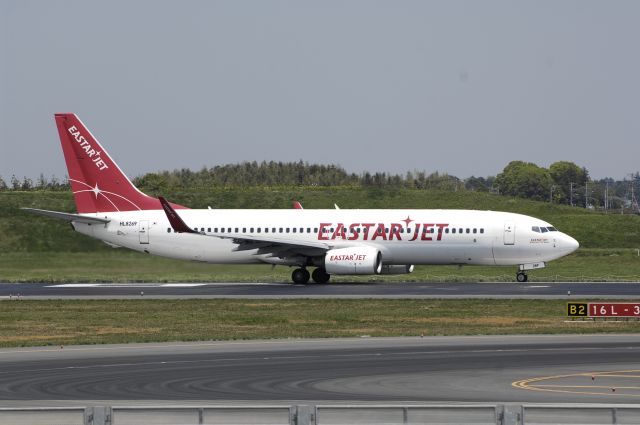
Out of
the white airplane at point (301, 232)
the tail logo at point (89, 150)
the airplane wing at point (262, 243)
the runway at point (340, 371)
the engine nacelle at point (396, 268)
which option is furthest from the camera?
the tail logo at point (89, 150)

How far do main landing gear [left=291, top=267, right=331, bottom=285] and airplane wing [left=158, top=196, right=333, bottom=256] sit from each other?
1344 mm

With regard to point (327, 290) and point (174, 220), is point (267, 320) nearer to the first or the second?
point (327, 290)

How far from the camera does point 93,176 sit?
6981 centimetres

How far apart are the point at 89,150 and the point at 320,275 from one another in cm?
1591

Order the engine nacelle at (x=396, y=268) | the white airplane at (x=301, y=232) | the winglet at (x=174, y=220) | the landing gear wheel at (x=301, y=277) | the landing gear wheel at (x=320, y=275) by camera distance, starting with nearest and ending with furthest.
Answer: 1. the winglet at (x=174, y=220)
2. the white airplane at (x=301, y=232)
3. the landing gear wheel at (x=301, y=277)
4. the landing gear wheel at (x=320, y=275)
5. the engine nacelle at (x=396, y=268)

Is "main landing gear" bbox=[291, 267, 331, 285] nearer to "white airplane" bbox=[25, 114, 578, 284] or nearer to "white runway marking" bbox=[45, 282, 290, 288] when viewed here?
"white airplane" bbox=[25, 114, 578, 284]

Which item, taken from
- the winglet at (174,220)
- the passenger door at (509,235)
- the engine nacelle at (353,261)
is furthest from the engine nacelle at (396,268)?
the winglet at (174,220)

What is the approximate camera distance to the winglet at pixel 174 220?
63.4m

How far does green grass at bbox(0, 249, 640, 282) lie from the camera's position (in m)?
69.5

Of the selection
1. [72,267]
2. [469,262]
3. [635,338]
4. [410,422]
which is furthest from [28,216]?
[410,422]

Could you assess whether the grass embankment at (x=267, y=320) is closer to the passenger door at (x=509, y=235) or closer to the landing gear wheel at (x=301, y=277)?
the landing gear wheel at (x=301, y=277)

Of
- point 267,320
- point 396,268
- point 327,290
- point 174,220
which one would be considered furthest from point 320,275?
point 267,320

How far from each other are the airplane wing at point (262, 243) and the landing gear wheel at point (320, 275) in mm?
1550

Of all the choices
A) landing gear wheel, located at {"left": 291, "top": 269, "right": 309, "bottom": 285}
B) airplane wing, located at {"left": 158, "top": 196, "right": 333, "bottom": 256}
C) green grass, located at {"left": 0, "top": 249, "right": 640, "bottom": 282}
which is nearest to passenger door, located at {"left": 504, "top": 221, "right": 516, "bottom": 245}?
green grass, located at {"left": 0, "top": 249, "right": 640, "bottom": 282}
